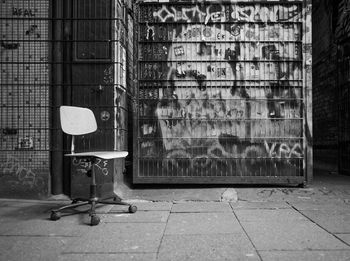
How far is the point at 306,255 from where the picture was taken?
3059 millimetres

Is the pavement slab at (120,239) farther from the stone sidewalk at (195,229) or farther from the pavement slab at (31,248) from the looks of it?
the pavement slab at (31,248)

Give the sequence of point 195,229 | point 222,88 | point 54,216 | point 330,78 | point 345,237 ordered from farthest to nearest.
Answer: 1. point 330,78
2. point 222,88
3. point 54,216
4. point 195,229
5. point 345,237

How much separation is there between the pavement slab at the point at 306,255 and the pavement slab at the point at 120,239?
3.20ft

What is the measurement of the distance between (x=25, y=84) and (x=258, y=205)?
3785 mm

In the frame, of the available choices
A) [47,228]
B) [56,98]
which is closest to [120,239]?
[47,228]

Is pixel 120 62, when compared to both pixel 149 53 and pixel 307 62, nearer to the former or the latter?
pixel 149 53

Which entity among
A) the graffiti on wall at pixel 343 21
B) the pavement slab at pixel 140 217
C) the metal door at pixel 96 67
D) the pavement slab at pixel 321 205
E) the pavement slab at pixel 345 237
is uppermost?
the graffiti on wall at pixel 343 21

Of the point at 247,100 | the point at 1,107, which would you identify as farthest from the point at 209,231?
the point at 1,107

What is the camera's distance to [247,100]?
5.84 m

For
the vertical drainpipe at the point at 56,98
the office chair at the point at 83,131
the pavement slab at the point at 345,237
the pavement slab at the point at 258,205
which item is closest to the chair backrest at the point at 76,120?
the office chair at the point at 83,131

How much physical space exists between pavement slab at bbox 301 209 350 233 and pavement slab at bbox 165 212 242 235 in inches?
36.4

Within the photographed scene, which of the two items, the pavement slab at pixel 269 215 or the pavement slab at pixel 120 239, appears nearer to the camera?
the pavement slab at pixel 120 239

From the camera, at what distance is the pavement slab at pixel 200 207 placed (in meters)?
4.75

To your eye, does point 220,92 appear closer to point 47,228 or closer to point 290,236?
point 290,236
